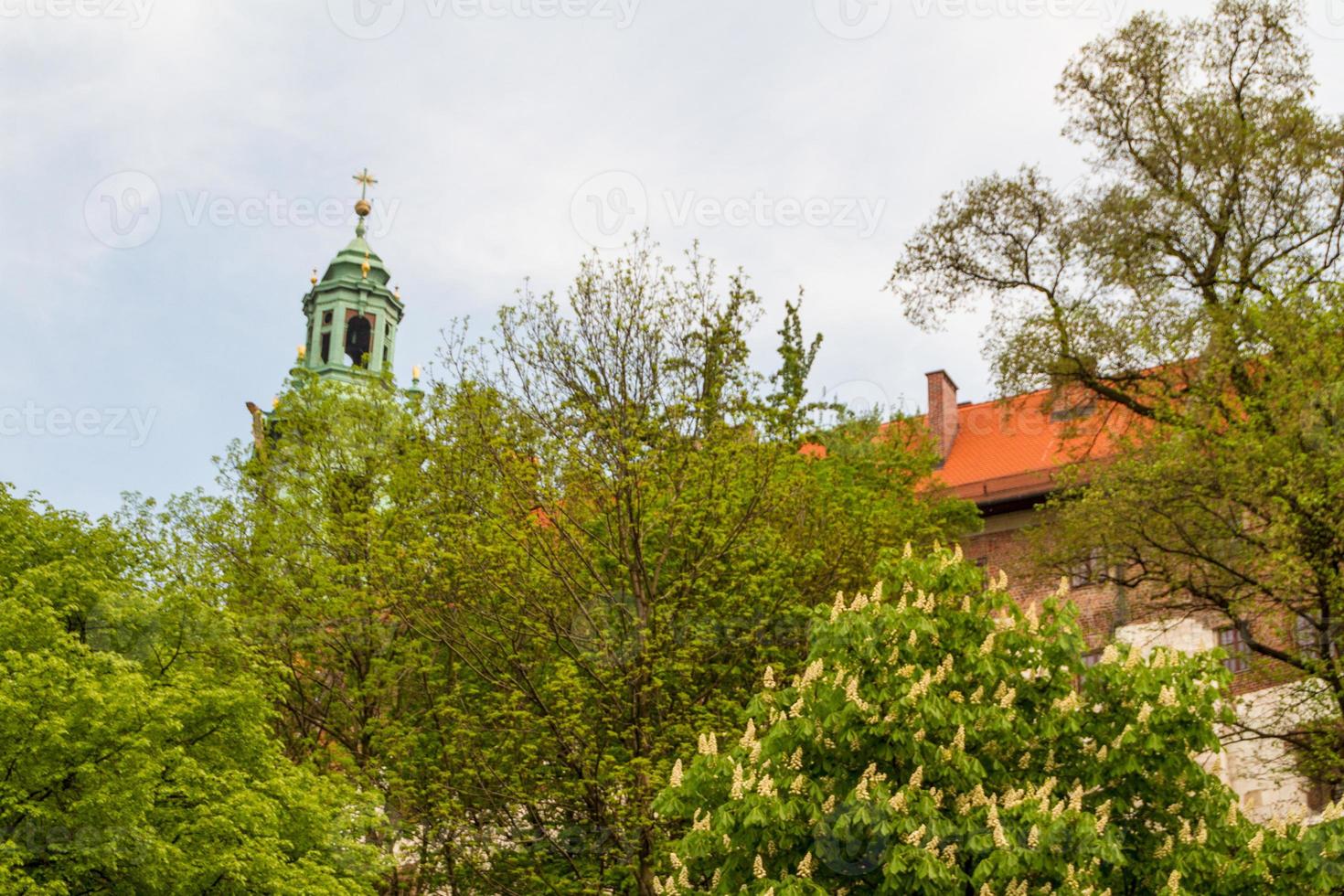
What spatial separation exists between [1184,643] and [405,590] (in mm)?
19222

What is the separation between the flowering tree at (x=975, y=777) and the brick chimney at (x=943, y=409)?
1272 inches

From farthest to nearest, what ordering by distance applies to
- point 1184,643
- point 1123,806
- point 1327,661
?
1. point 1184,643
2. point 1327,661
3. point 1123,806

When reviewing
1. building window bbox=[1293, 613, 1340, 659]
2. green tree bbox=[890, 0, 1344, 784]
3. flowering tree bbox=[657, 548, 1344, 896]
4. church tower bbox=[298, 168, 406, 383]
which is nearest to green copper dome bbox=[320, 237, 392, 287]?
church tower bbox=[298, 168, 406, 383]

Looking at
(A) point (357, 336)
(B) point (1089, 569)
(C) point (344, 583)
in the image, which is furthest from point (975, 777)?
(A) point (357, 336)

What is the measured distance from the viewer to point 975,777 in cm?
1441

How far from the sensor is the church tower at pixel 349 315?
65875 millimetres

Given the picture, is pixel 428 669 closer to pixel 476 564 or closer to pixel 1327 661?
pixel 476 564

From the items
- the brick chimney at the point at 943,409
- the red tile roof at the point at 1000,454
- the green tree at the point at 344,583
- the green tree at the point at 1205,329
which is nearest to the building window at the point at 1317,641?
the green tree at the point at 1205,329

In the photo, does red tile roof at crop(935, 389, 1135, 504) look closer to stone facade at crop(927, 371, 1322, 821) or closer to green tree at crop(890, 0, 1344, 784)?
stone facade at crop(927, 371, 1322, 821)

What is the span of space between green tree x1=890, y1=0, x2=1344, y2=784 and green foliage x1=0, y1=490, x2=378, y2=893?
1226cm

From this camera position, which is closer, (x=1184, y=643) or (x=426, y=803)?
(x=426, y=803)

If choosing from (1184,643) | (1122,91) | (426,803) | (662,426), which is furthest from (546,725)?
(1184,643)

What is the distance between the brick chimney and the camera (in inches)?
1898

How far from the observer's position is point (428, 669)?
26.4 metres
